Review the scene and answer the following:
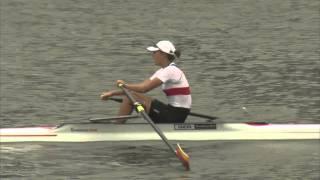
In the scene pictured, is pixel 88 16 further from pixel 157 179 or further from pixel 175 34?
pixel 157 179

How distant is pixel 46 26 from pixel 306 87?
789 cm

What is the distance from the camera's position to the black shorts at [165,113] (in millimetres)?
9180

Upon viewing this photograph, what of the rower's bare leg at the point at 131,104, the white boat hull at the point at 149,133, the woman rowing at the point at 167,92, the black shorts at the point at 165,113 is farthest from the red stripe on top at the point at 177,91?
the white boat hull at the point at 149,133

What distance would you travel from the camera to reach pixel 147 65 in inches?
590

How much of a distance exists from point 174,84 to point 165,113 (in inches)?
16.8

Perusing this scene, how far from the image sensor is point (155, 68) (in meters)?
14.8

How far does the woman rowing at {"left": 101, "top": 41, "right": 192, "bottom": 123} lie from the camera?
356 inches

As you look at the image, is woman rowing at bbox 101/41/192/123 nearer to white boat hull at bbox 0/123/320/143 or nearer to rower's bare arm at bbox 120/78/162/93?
rower's bare arm at bbox 120/78/162/93

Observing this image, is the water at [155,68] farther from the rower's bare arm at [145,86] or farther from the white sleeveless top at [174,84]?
the rower's bare arm at [145,86]

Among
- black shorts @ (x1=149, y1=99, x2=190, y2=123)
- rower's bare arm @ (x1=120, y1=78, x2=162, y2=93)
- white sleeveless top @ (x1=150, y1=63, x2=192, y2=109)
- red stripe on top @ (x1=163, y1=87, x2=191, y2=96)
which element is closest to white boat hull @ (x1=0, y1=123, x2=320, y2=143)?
black shorts @ (x1=149, y1=99, x2=190, y2=123)

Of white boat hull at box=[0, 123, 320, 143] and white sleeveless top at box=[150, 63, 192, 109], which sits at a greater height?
white sleeveless top at box=[150, 63, 192, 109]

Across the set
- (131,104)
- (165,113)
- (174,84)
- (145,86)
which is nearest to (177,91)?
(174,84)

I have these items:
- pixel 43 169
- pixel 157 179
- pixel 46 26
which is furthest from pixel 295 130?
pixel 46 26

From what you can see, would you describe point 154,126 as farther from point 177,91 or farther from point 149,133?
point 177,91
